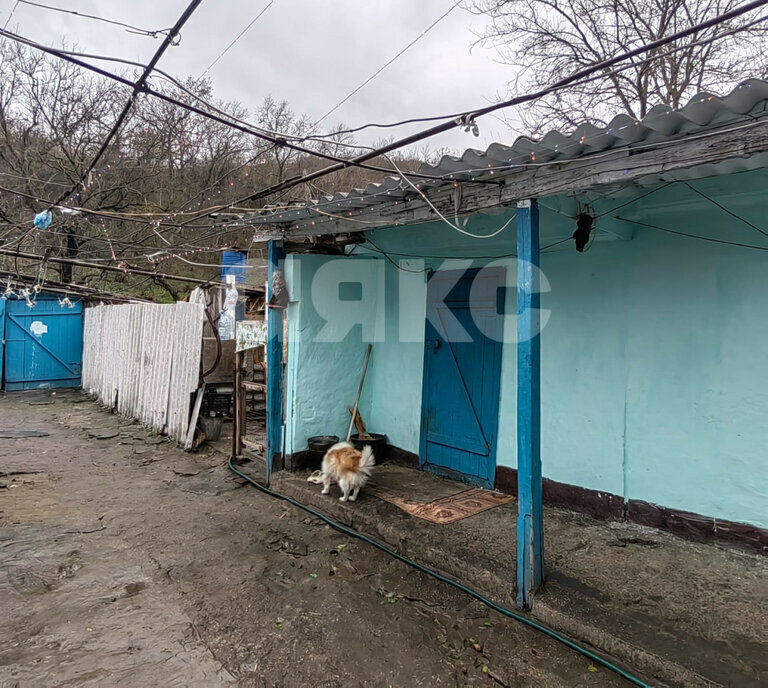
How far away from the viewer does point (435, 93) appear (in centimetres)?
609

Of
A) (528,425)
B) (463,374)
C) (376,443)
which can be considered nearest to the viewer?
(528,425)

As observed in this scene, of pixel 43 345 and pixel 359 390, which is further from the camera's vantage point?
pixel 43 345

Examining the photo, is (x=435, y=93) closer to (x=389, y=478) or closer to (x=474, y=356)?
(x=474, y=356)

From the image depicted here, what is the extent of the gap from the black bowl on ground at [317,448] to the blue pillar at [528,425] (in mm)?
3182

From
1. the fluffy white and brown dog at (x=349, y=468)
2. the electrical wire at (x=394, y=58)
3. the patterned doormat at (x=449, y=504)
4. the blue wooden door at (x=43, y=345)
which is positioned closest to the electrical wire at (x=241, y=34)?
Result: the electrical wire at (x=394, y=58)

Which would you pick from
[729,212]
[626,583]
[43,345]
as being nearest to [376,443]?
[626,583]

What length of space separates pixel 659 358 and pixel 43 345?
15.4 meters

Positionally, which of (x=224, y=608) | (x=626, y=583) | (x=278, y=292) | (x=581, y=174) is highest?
(x=581, y=174)

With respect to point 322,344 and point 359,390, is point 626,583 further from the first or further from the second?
point 322,344

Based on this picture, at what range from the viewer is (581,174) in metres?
3.02

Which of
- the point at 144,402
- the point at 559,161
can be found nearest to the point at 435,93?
the point at 559,161

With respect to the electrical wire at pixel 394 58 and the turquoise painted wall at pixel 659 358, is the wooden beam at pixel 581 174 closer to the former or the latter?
the turquoise painted wall at pixel 659 358

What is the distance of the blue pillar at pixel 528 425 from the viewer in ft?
11.1

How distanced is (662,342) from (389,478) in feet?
11.0
